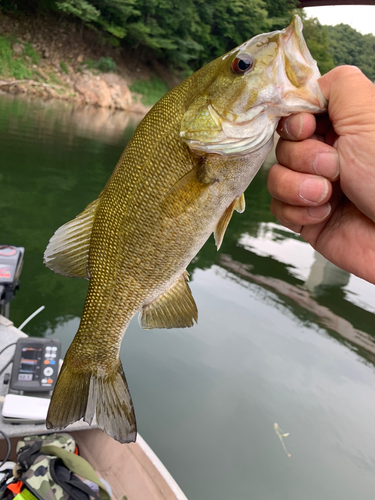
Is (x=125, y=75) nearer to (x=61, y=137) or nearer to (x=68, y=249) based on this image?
(x=61, y=137)

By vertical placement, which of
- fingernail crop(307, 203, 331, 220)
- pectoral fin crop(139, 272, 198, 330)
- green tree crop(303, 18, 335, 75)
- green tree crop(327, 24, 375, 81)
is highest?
green tree crop(327, 24, 375, 81)

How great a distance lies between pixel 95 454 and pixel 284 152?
103 inches

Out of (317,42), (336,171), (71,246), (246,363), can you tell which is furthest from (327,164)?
(317,42)

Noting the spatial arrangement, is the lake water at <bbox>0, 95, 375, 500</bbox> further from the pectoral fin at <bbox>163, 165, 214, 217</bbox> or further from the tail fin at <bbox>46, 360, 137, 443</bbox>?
the pectoral fin at <bbox>163, 165, 214, 217</bbox>

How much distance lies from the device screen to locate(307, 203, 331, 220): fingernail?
229 centimetres

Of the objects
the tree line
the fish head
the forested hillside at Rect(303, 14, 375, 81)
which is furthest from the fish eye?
the forested hillside at Rect(303, 14, 375, 81)

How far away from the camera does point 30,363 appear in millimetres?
2961

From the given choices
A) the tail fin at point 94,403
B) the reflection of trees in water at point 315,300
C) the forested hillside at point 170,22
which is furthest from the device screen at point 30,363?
the forested hillside at point 170,22

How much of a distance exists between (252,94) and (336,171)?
0.47m

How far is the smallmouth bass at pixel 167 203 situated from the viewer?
1.30 metres

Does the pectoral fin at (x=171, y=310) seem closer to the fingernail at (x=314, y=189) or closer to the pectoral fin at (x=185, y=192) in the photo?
the pectoral fin at (x=185, y=192)

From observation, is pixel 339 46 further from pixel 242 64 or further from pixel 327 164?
pixel 242 64

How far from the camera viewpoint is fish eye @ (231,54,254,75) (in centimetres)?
130

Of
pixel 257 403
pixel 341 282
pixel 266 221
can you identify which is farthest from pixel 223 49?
pixel 257 403
